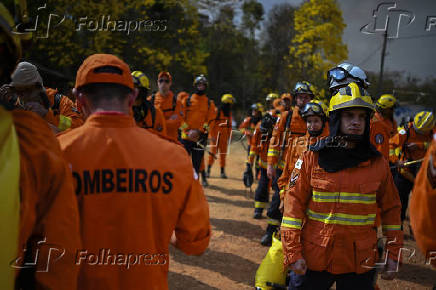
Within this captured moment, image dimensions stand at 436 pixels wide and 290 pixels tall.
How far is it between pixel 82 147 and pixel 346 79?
11.3ft

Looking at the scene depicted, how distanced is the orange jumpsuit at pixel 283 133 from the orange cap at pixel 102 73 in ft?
13.9

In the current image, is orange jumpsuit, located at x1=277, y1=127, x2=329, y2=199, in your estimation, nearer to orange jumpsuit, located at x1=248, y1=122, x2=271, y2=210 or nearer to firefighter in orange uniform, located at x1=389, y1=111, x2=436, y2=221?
orange jumpsuit, located at x1=248, y1=122, x2=271, y2=210

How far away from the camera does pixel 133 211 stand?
175cm

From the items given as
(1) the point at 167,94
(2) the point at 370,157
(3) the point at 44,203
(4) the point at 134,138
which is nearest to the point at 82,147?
(4) the point at 134,138

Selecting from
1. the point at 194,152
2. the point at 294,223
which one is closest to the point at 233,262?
the point at 294,223

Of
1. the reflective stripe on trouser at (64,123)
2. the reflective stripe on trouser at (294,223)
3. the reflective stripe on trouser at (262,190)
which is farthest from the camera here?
the reflective stripe on trouser at (262,190)

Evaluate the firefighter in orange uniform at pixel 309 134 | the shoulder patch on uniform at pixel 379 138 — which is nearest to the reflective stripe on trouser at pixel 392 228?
the firefighter in orange uniform at pixel 309 134

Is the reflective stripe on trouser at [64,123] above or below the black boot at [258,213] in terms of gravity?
above

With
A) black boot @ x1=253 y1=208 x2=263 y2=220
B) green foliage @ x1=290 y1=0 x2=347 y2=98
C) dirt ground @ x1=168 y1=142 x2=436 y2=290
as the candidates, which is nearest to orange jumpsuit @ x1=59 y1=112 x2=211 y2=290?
dirt ground @ x1=168 y1=142 x2=436 y2=290

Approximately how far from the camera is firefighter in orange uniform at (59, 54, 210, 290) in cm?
172

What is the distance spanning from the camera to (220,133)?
12.3 m

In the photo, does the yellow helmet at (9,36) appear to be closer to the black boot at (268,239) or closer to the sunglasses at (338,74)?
the sunglasses at (338,74)

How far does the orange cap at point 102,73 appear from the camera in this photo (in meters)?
1.79

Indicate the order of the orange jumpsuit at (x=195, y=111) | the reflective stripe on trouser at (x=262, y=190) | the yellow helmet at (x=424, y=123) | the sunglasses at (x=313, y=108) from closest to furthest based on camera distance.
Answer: the sunglasses at (x=313, y=108), the yellow helmet at (x=424, y=123), the reflective stripe on trouser at (x=262, y=190), the orange jumpsuit at (x=195, y=111)
